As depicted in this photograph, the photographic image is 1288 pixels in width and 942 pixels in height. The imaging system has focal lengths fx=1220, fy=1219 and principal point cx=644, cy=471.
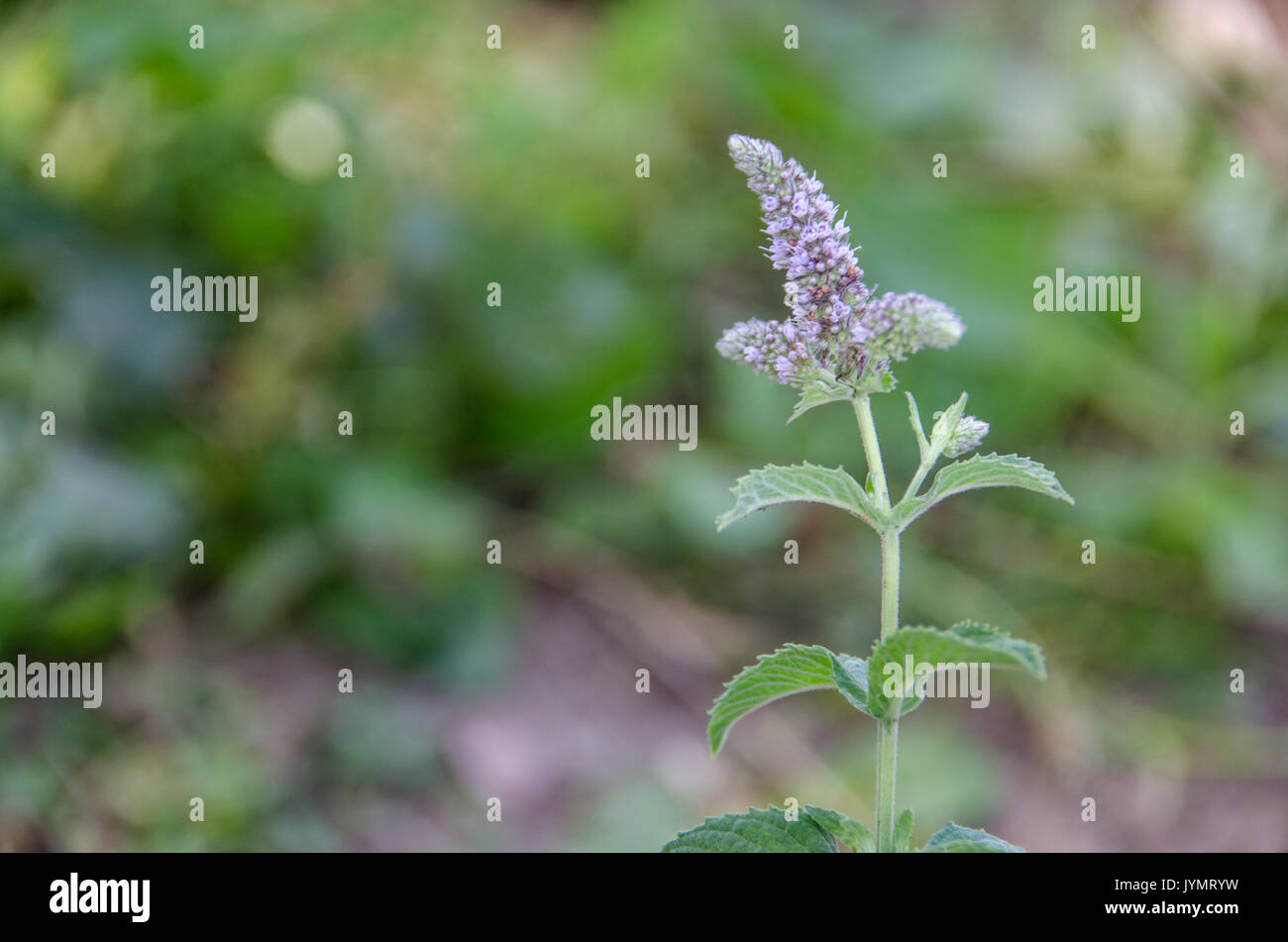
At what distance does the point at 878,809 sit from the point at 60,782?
2.06 metres

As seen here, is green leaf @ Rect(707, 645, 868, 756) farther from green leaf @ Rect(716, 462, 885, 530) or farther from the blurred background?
the blurred background

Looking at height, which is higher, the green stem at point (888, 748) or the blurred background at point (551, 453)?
the blurred background at point (551, 453)

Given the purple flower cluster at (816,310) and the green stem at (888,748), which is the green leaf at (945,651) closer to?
the green stem at (888,748)

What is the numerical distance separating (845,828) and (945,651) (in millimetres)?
140

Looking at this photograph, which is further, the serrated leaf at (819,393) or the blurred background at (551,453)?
the blurred background at (551,453)

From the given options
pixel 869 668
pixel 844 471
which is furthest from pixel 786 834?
pixel 844 471

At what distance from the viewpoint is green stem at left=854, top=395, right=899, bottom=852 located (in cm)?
68

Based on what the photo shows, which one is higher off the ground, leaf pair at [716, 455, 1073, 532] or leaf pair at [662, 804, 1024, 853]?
leaf pair at [716, 455, 1073, 532]

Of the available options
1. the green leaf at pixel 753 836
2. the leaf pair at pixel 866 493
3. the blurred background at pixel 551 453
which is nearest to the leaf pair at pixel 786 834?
the green leaf at pixel 753 836

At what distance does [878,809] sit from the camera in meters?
0.69

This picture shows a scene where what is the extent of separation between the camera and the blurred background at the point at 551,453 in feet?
8.56

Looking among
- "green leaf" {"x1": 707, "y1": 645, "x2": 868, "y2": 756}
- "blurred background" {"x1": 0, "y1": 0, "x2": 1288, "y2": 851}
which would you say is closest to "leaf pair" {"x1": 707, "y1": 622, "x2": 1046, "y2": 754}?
"green leaf" {"x1": 707, "y1": 645, "x2": 868, "y2": 756}

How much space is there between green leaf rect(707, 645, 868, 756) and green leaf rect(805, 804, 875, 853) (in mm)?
68
